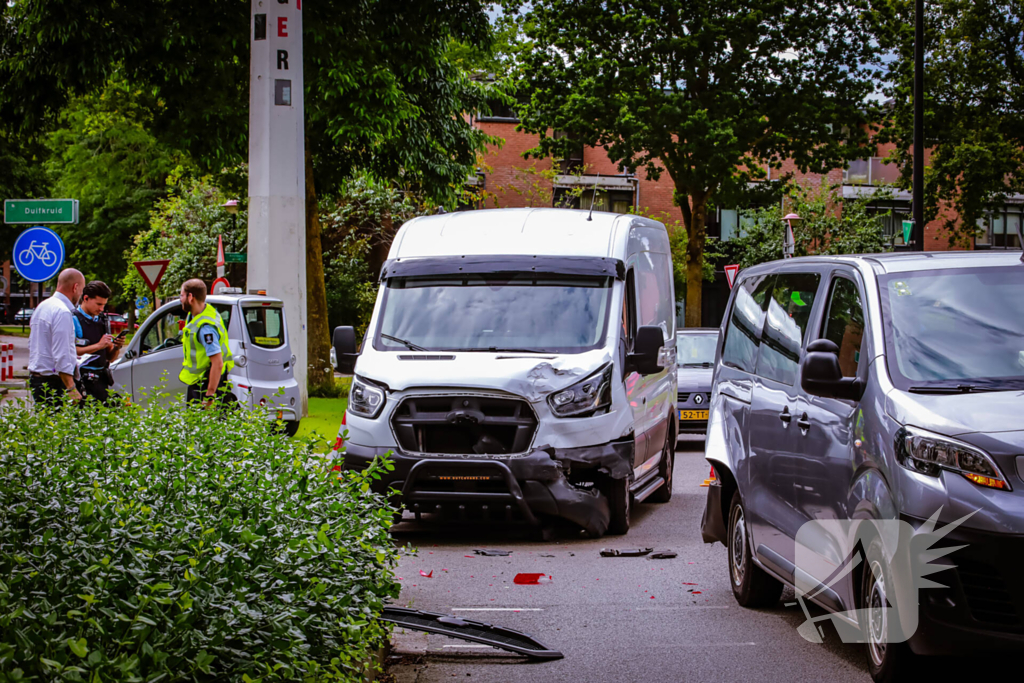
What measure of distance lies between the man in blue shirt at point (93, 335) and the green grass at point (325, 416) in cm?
318

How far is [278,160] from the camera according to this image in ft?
44.5

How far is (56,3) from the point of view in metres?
17.8

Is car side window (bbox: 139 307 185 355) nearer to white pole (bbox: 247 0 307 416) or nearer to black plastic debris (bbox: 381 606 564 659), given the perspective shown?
white pole (bbox: 247 0 307 416)

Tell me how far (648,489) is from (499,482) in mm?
2210

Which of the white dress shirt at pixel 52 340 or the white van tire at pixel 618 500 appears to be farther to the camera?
the white dress shirt at pixel 52 340

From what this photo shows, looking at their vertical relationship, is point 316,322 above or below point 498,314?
below

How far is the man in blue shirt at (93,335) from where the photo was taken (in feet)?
41.2

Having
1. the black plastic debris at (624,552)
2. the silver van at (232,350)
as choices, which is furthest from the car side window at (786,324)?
the silver van at (232,350)

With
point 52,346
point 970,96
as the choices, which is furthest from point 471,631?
point 970,96

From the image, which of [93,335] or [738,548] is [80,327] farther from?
[738,548]

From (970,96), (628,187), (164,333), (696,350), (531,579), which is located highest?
(970,96)

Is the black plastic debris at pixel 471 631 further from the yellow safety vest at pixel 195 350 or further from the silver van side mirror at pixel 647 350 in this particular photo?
the yellow safety vest at pixel 195 350

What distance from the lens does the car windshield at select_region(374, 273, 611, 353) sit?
31.9ft

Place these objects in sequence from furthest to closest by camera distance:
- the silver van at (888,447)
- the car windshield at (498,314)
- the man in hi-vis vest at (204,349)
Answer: the man in hi-vis vest at (204,349)
the car windshield at (498,314)
the silver van at (888,447)
